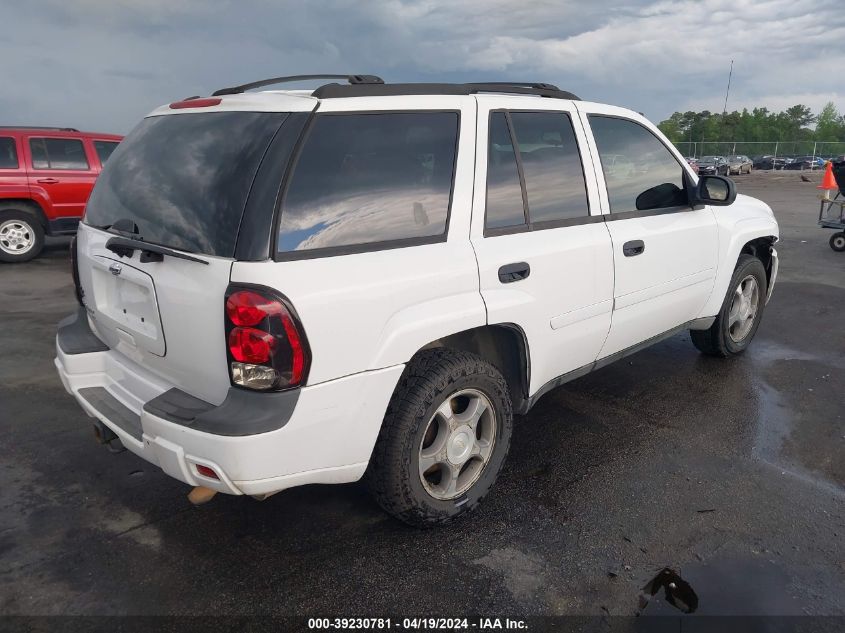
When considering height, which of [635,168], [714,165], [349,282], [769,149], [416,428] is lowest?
[714,165]

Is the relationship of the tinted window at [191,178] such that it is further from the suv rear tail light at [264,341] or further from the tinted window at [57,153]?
the tinted window at [57,153]

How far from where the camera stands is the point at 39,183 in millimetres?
9648

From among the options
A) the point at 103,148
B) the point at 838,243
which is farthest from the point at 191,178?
the point at 838,243

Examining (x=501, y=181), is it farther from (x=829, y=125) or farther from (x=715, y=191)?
(x=829, y=125)

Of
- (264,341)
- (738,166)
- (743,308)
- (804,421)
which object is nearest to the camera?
(264,341)

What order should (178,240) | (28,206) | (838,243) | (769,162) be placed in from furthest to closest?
1. (769,162)
2. (838,243)
3. (28,206)
4. (178,240)

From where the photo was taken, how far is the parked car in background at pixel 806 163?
1763 inches

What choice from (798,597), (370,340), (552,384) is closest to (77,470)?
(370,340)

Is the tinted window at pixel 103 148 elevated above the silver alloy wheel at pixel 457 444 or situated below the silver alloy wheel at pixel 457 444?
above

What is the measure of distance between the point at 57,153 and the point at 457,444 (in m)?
9.50

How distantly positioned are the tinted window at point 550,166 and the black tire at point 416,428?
0.86 meters

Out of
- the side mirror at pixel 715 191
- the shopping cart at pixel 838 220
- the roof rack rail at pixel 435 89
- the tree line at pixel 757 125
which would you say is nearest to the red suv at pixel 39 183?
the roof rack rail at pixel 435 89

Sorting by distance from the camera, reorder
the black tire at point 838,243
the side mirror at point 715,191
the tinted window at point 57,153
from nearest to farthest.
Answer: the side mirror at point 715,191, the tinted window at point 57,153, the black tire at point 838,243

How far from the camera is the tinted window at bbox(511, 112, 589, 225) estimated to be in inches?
126
